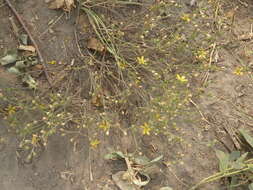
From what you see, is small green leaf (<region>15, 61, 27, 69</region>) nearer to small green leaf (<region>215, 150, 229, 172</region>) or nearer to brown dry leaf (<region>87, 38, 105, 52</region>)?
brown dry leaf (<region>87, 38, 105, 52</region>)

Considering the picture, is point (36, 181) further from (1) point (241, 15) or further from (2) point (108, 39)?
(1) point (241, 15)

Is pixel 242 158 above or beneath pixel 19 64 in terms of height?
beneath

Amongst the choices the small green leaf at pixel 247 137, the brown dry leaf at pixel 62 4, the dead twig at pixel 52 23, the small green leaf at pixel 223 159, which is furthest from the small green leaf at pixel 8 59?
the small green leaf at pixel 247 137

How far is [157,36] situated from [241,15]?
33.7 inches

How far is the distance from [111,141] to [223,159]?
75 centimetres

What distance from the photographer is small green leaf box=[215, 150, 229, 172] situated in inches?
82.2

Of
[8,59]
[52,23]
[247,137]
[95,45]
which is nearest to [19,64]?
[8,59]

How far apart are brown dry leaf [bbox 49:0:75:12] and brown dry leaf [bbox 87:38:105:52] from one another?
29cm

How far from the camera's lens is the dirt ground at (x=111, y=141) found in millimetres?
1966

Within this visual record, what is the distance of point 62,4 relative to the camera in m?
2.28

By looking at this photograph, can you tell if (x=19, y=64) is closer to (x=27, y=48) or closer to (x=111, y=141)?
(x=27, y=48)

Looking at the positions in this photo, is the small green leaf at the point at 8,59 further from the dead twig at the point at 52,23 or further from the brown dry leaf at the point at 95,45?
the brown dry leaf at the point at 95,45

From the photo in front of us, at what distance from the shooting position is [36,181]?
1.94 metres

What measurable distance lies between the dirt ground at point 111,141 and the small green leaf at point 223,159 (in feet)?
0.23
